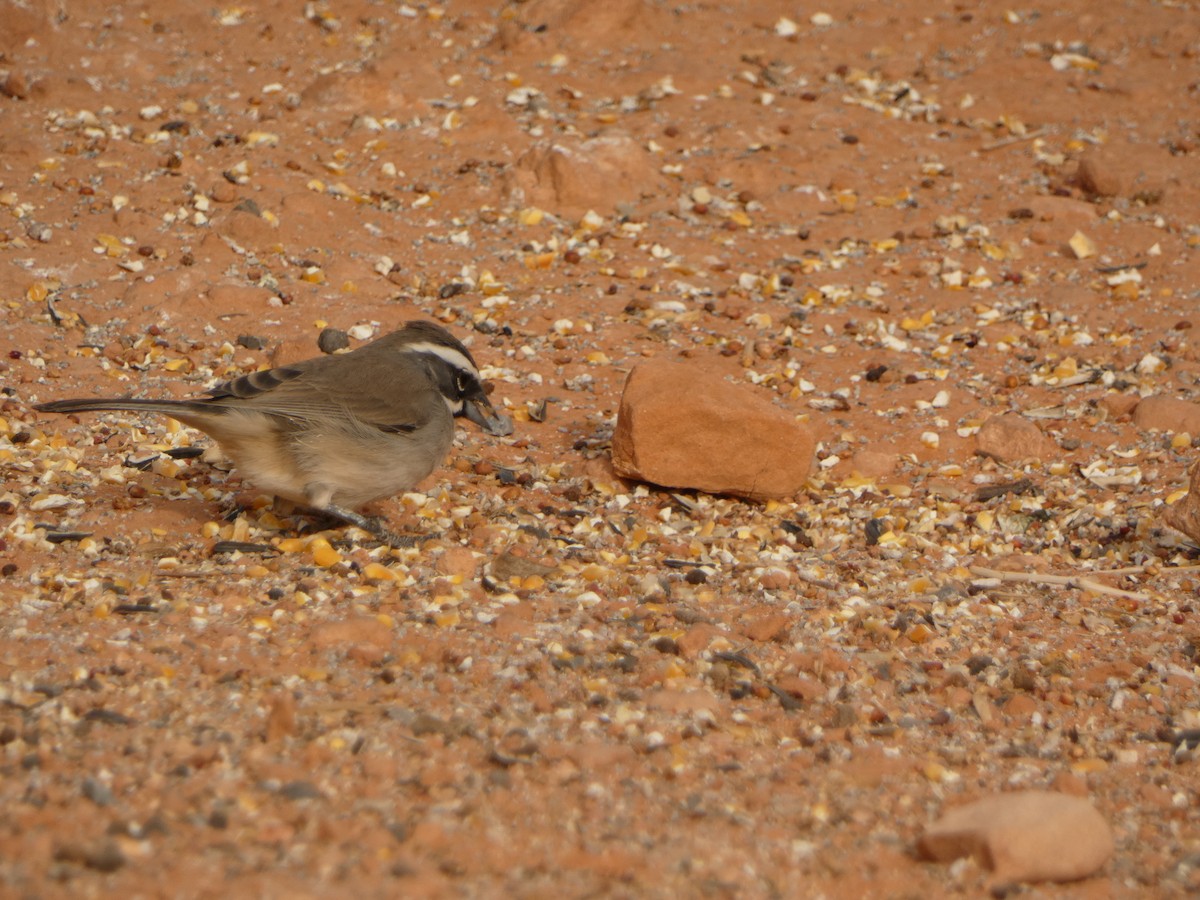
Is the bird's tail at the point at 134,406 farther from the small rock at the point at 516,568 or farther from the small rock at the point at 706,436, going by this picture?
the small rock at the point at 706,436

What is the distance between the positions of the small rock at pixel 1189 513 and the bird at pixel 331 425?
3.33 meters

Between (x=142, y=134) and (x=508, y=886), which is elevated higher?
(x=508, y=886)

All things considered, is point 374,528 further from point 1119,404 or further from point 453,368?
point 1119,404

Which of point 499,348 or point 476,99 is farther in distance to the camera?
point 476,99

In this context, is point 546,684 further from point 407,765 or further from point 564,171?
point 564,171

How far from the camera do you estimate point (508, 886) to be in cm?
335

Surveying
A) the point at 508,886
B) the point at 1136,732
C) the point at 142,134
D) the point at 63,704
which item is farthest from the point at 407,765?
the point at 142,134

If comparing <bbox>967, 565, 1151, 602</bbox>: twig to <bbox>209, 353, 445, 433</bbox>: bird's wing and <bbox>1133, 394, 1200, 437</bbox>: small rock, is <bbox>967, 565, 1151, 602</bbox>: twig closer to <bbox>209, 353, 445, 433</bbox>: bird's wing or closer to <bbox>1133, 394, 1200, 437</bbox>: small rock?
<bbox>1133, 394, 1200, 437</bbox>: small rock

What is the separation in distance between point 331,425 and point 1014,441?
3.69 meters

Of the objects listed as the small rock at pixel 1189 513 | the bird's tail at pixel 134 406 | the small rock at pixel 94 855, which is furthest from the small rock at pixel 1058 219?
the small rock at pixel 94 855

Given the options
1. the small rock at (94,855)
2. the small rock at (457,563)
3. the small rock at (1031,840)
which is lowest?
the small rock at (457,563)

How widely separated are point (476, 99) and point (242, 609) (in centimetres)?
627

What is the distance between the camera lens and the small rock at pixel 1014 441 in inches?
283

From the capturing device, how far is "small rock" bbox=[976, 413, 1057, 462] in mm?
7199
